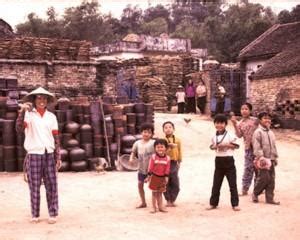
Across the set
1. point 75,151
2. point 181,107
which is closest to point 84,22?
point 181,107

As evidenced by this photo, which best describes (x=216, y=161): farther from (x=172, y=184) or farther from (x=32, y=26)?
(x=32, y=26)

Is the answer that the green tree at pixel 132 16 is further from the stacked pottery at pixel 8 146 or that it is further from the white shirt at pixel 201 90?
the stacked pottery at pixel 8 146

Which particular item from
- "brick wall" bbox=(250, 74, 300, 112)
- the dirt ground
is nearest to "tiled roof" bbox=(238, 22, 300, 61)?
"brick wall" bbox=(250, 74, 300, 112)

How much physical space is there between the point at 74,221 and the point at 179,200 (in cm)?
212

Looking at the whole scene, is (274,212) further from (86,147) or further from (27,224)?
(86,147)

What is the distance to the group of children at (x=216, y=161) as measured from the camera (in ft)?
22.1

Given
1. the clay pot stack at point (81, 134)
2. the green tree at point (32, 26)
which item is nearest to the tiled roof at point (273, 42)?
the clay pot stack at point (81, 134)

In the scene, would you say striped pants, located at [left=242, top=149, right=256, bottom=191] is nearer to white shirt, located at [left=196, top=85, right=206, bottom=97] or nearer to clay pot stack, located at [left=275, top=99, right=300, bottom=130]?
clay pot stack, located at [left=275, top=99, right=300, bottom=130]

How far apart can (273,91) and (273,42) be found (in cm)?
734

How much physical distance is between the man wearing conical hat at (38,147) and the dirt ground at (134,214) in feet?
0.98

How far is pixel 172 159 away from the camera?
715 cm

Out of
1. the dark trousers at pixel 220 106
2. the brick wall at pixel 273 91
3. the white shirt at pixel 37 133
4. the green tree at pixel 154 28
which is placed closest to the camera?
the white shirt at pixel 37 133

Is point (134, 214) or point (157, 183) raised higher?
point (157, 183)

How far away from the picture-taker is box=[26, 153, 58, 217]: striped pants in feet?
19.9
